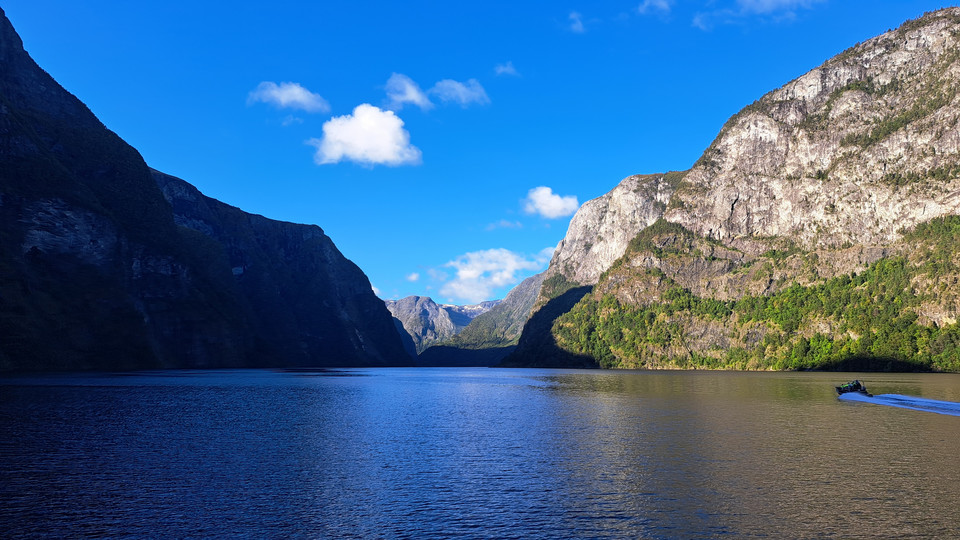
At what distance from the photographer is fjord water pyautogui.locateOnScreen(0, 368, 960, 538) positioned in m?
25.5

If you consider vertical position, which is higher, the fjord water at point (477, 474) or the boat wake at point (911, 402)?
the boat wake at point (911, 402)

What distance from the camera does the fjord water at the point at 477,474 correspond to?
25500mm

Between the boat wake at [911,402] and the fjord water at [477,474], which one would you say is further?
the boat wake at [911,402]

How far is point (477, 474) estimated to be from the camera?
117 ft

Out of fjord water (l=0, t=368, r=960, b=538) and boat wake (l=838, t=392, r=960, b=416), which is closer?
fjord water (l=0, t=368, r=960, b=538)

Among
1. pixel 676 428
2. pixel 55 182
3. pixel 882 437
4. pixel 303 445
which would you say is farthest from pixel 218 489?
pixel 55 182

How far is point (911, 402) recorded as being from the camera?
7706cm

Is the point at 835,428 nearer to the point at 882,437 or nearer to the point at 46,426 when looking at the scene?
the point at 882,437

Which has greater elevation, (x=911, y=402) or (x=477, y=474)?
(x=911, y=402)

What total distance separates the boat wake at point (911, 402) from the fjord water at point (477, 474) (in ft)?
24.0

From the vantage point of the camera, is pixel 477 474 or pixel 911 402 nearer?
pixel 477 474

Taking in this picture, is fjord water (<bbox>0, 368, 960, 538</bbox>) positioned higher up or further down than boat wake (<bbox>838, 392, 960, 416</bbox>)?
further down

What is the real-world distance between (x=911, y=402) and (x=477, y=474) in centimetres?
7066

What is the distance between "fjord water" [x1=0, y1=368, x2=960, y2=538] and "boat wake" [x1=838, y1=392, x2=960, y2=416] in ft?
24.0
